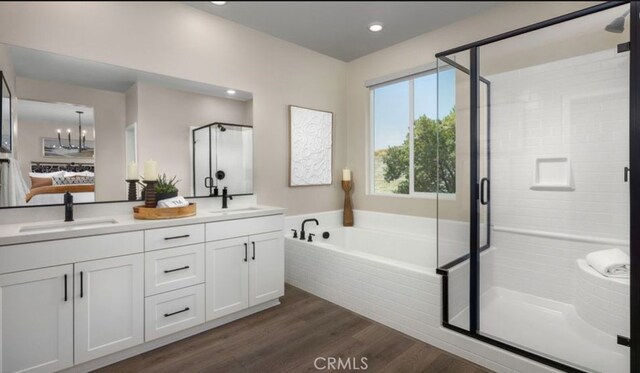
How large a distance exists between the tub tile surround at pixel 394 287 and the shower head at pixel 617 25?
4.16 ft

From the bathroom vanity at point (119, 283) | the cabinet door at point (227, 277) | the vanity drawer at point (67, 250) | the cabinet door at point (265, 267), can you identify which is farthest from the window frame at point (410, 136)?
the vanity drawer at point (67, 250)

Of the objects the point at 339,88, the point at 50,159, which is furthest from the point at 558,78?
the point at 50,159

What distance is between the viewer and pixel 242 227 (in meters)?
2.22

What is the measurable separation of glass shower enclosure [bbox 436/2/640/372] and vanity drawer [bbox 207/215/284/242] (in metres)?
1.19

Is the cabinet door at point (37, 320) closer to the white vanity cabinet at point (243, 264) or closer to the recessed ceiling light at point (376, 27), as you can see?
the white vanity cabinet at point (243, 264)

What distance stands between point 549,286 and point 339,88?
2625 mm

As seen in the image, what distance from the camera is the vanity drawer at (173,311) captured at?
5.97ft

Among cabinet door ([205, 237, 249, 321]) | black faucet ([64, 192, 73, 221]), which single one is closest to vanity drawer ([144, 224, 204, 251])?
cabinet door ([205, 237, 249, 321])

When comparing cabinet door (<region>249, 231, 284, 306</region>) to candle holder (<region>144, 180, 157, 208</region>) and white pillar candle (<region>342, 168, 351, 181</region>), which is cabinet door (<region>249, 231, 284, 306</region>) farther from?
white pillar candle (<region>342, 168, 351, 181</region>)

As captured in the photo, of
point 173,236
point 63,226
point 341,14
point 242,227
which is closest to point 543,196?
point 242,227

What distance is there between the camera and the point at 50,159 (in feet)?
5.73

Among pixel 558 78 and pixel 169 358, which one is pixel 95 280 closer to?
pixel 169 358

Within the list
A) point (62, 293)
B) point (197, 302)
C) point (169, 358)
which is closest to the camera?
point (62, 293)

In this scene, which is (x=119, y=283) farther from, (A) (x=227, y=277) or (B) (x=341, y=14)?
(B) (x=341, y=14)
